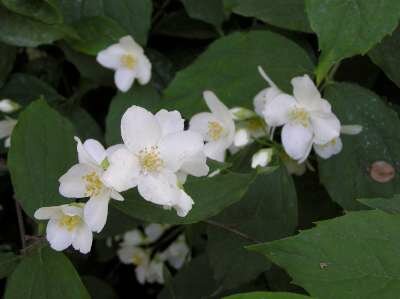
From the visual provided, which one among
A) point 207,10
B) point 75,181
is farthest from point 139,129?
point 207,10

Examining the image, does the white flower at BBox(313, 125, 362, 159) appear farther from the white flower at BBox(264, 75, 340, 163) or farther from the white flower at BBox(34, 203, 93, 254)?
the white flower at BBox(34, 203, 93, 254)

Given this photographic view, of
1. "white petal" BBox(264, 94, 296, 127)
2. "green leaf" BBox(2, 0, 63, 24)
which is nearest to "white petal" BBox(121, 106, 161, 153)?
"white petal" BBox(264, 94, 296, 127)

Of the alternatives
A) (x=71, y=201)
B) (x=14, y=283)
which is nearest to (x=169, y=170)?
(x=71, y=201)

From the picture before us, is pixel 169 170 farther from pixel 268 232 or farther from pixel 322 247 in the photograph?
pixel 268 232

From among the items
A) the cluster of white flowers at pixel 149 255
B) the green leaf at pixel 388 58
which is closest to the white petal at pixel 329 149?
the green leaf at pixel 388 58

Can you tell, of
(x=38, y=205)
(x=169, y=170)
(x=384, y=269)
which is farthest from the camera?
(x=38, y=205)

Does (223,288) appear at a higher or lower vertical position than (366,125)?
lower
